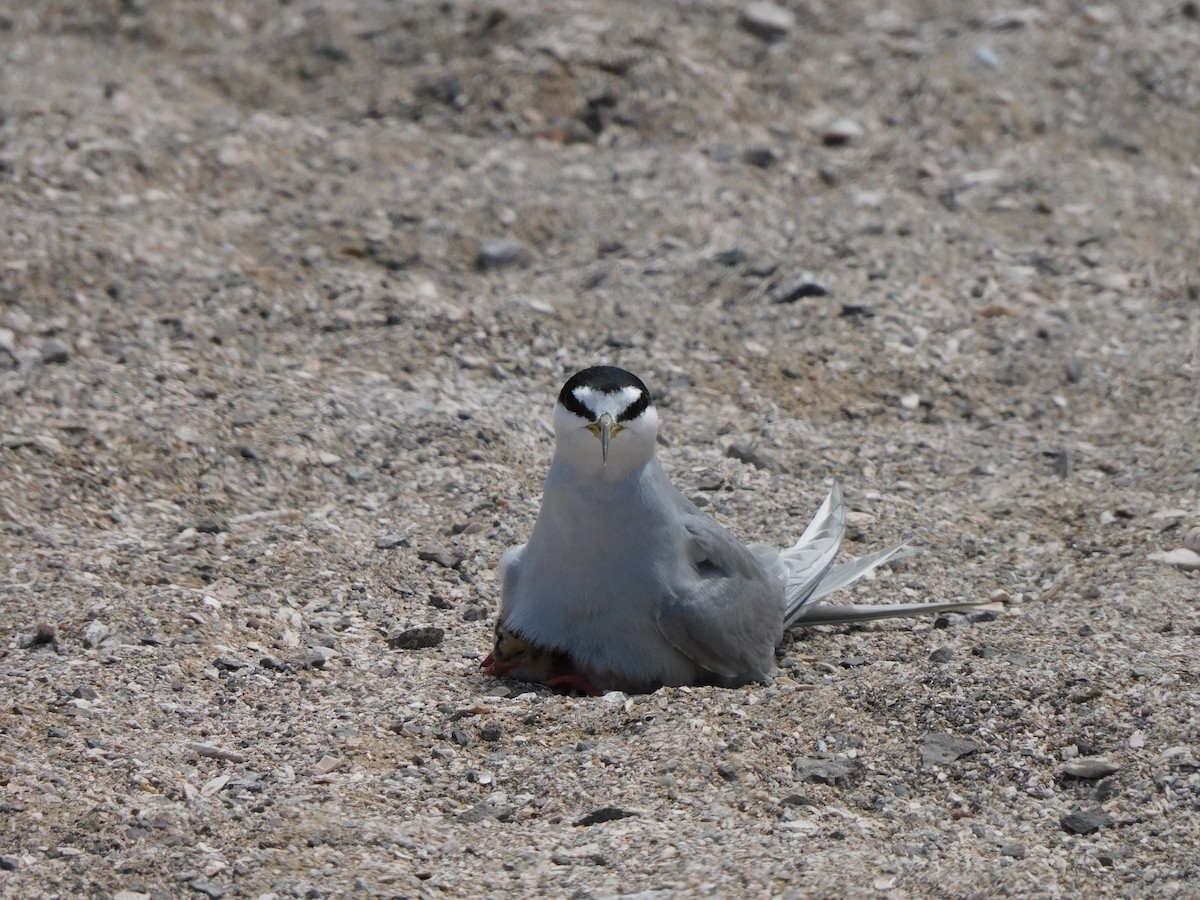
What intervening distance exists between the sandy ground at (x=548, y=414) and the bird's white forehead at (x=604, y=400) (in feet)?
2.69

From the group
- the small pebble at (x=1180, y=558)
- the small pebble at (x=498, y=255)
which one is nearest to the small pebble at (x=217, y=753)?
the small pebble at (x=1180, y=558)

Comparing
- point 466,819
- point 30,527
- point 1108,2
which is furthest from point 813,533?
point 1108,2

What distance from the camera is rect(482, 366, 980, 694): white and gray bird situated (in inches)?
185

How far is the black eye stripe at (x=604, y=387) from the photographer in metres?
4.64

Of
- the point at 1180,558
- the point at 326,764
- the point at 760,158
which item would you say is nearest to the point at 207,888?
the point at 326,764

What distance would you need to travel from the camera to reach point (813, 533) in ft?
18.0

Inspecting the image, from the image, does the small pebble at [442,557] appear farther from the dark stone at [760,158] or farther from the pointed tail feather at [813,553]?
the dark stone at [760,158]

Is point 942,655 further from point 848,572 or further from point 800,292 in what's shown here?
point 800,292

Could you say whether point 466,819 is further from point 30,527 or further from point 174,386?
point 174,386

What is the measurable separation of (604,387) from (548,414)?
6.31 feet

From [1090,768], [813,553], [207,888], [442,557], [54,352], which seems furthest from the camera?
[54,352]

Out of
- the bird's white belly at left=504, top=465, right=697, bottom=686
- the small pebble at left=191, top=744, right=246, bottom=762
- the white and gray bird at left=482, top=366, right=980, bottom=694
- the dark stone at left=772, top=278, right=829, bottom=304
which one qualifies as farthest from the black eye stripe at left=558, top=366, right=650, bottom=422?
the dark stone at left=772, top=278, right=829, bottom=304

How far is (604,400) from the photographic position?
462 cm

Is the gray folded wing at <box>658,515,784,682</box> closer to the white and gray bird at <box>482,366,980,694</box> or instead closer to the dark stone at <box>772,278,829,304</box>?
the white and gray bird at <box>482,366,980,694</box>
